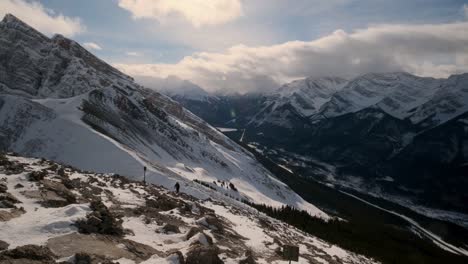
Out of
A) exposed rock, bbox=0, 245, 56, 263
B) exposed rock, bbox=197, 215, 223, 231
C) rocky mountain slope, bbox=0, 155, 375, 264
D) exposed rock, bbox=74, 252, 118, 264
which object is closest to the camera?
exposed rock, bbox=0, 245, 56, 263

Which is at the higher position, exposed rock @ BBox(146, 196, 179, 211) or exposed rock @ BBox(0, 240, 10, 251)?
exposed rock @ BBox(0, 240, 10, 251)

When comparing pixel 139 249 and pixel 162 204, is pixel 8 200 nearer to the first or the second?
pixel 139 249

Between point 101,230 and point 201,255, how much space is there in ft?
24.1

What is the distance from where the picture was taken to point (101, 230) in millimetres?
26344

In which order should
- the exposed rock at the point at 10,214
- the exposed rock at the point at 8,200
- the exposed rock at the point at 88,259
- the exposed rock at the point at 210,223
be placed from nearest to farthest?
the exposed rock at the point at 88,259 → the exposed rock at the point at 10,214 → the exposed rock at the point at 8,200 → the exposed rock at the point at 210,223

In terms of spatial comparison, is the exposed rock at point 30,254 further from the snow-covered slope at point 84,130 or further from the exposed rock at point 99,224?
the snow-covered slope at point 84,130

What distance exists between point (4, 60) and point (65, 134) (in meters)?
108

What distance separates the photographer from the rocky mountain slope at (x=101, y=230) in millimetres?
21766

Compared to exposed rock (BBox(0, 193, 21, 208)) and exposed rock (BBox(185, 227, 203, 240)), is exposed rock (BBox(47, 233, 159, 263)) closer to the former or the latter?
exposed rock (BBox(185, 227, 203, 240))

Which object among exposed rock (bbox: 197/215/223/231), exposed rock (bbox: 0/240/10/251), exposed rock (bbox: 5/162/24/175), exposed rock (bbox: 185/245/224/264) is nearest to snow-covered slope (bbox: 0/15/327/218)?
exposed rock (bbox: 197/215/223/231)

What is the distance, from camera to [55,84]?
193875mm

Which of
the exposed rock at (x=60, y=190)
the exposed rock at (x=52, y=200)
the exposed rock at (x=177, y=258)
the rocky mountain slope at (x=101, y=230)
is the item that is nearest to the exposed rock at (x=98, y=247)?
the rocky mountain slope at (x=101, y=230)

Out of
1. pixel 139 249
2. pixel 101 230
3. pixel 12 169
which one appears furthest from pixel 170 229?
pixel 12 169

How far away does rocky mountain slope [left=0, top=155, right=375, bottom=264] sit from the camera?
2177 centimetres
